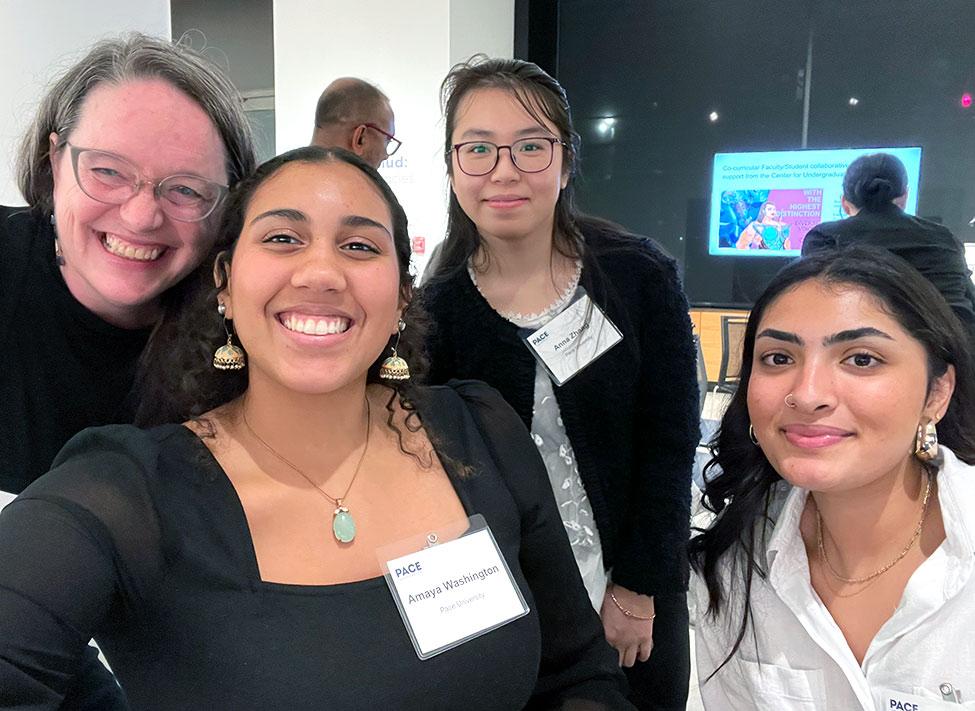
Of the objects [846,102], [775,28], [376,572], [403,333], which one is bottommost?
[376,572]

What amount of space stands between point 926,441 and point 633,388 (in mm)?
579

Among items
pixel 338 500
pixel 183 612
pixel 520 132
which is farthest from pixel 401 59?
pixel 183 612

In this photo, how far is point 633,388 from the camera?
168cm

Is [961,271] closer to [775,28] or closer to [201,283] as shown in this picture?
[201,283]

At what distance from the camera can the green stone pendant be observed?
3.70ft

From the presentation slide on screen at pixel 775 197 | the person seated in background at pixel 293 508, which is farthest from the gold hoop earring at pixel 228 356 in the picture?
the presentation slide on screen at pixel 775 197

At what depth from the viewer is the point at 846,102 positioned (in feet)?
19.3

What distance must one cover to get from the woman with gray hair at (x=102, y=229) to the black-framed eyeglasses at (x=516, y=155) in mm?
477

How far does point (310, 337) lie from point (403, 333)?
31 cm

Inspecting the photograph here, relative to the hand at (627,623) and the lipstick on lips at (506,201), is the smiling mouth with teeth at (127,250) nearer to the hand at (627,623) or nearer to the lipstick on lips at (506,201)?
the lipstick on lips at (506,201)

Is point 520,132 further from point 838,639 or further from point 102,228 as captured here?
point 838,639

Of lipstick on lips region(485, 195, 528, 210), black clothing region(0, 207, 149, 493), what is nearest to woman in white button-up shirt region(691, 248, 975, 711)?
lipstick on lips region(485, 195, 528, 210)

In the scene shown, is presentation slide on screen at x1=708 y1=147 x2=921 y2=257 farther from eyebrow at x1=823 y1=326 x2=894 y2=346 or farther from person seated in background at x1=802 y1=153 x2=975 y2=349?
eyebrow at x1=823 y1=326 x2=894 y2=346

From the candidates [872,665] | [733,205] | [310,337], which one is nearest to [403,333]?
Answer: [310,337]
